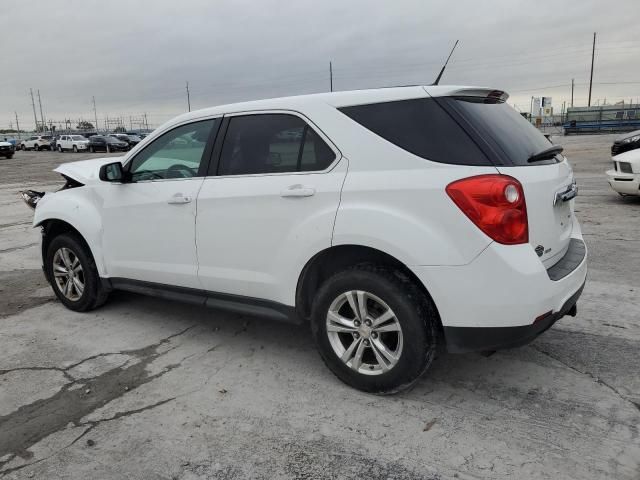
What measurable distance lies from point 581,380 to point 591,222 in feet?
17.8

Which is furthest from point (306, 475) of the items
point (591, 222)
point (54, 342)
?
point (591, 222)

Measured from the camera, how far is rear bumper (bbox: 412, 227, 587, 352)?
2.79 m

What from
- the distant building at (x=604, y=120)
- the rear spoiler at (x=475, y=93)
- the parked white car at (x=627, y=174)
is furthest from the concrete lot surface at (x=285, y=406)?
the distant building at (x=604, y=120)

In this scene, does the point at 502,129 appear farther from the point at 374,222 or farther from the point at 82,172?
the point at 82,172

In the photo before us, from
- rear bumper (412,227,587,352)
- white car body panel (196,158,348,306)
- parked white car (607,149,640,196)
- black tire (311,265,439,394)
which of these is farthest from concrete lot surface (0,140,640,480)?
parked white car (607,149,640,196)

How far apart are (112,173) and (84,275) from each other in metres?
1.11

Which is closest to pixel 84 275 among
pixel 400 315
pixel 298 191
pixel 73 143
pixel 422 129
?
pixel 298 191

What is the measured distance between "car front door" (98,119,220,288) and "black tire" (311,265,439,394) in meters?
1.31

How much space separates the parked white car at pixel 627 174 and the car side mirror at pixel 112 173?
327 inches

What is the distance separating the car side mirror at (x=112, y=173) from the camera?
170 inches

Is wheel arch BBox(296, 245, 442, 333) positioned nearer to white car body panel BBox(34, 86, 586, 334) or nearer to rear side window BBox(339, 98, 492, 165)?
white car body panel BBox(34, 86, 586, 334)

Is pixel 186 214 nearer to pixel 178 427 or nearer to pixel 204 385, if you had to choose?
pixel 204 385

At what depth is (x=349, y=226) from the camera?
3.11 metres

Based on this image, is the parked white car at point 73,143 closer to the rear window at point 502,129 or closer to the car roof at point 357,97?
the car roof at point 357,97
